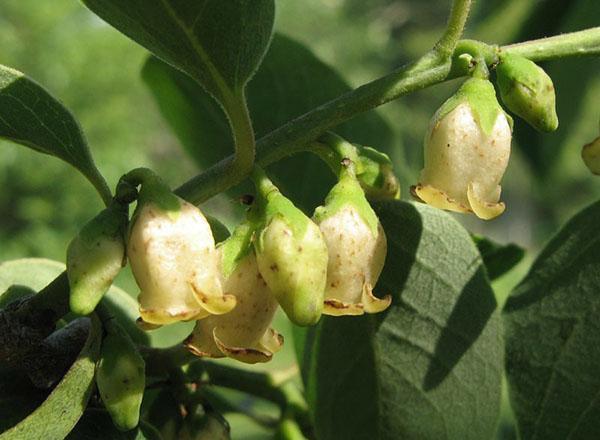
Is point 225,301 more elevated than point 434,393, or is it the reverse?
point 225,301

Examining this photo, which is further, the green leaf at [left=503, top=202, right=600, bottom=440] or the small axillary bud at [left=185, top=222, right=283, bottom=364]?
the green leaf at [left=503, top=202, right=600, bottom=440]

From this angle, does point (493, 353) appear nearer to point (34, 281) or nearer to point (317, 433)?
point (317, 433)

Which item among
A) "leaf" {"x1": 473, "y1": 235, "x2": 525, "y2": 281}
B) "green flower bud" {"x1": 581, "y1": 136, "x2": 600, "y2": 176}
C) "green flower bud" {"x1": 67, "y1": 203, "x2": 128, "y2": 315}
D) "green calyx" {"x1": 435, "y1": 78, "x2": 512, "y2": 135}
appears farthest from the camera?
"leaf" {"x1": 473, "y1": 235, "x2": 525, "y2": 281}

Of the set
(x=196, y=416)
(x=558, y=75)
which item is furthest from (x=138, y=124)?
(x=196, y=416)

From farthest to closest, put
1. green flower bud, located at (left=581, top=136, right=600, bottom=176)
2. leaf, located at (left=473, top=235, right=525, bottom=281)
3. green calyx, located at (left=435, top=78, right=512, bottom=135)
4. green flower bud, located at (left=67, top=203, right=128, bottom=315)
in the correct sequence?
leaf, located at (left=473, top=235, right=525, bottom=281) → green flower bud, located at (left=581, top=136, right=600, bottom=176) → green calyx, located at (left=435, top=78, right=512, bottom=135) → green flower bud, located at (left=67, top=203, right=128, bottom=315)

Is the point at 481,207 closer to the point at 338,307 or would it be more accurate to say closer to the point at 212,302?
the point at 338,307

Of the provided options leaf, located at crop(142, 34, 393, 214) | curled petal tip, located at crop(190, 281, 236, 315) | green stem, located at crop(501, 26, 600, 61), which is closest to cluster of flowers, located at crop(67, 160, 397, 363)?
curled petal tip, located at crop(190, 281, 236, 315)

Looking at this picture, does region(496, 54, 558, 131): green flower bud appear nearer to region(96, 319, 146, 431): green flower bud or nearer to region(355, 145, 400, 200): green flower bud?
region(355, 145, 400, 200): green flower bud
